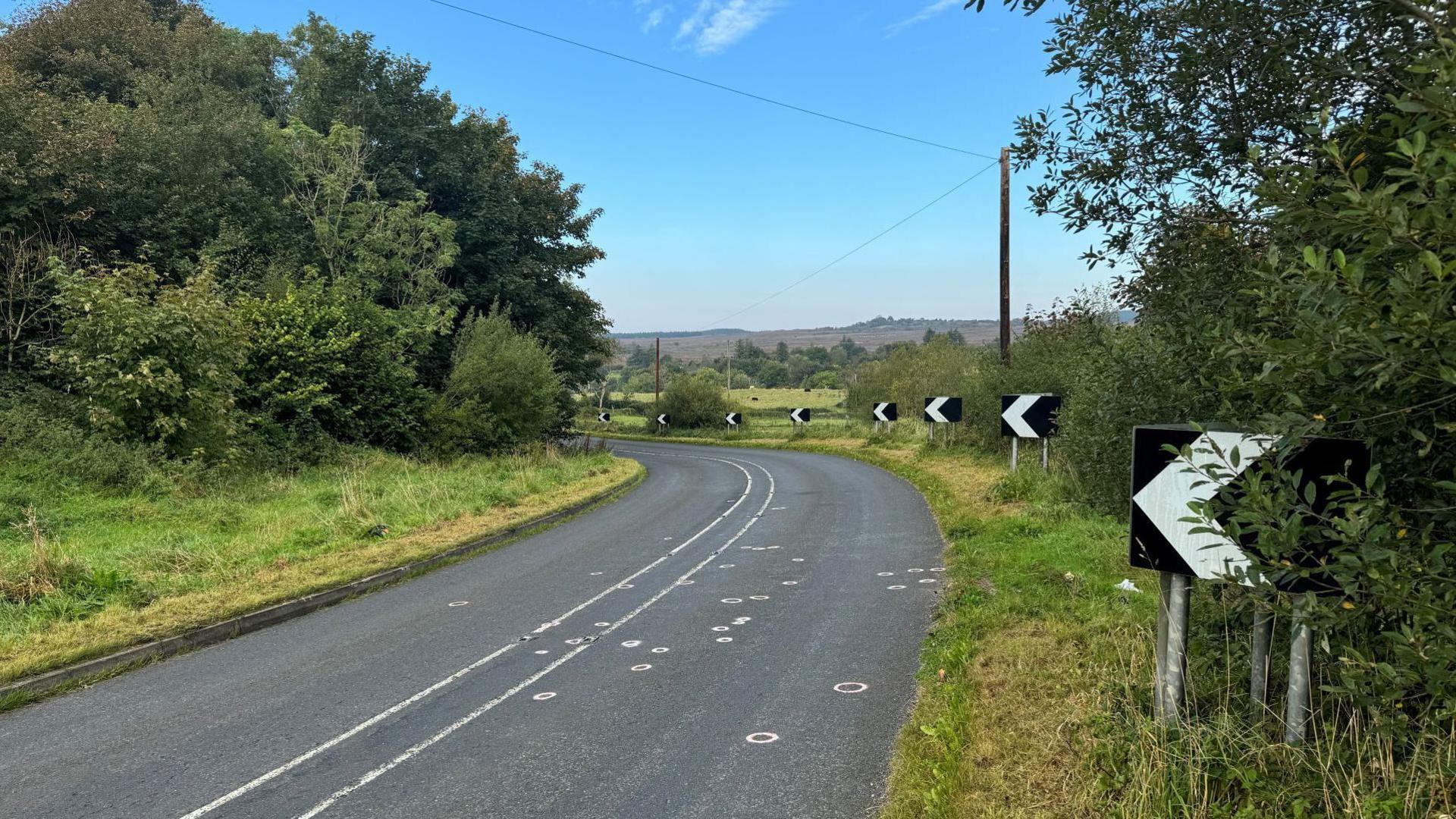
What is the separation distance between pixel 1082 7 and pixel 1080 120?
0.64 metres

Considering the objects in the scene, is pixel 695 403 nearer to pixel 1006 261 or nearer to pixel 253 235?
pixel 253 235

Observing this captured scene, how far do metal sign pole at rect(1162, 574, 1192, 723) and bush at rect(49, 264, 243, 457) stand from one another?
15884 mm

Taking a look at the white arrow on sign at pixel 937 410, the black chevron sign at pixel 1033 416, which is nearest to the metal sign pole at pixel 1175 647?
the black chevron sign at pixel 1033 416

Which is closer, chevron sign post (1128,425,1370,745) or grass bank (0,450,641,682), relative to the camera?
chevron sign post (1128,425,1370,745)

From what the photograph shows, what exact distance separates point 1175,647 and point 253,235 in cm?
2633

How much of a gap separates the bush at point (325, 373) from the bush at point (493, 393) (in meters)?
1.08

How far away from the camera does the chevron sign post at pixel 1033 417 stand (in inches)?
562

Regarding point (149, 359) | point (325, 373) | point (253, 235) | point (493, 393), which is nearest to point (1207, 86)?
point (149, 359)

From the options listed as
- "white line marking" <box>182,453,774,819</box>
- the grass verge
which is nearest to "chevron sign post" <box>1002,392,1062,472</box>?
the grass verge

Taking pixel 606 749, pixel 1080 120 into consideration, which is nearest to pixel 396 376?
pixel 606 749

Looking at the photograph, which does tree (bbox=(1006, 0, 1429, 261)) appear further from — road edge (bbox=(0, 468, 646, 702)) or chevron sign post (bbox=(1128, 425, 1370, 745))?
road edge (bbox=(0, 468, 646, 702))

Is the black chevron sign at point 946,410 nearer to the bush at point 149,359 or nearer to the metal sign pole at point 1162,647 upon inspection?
the bush at point 149,359

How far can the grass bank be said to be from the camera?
7.78m

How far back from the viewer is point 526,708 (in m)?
5.78
